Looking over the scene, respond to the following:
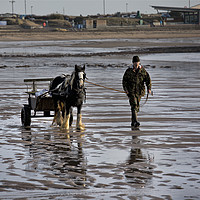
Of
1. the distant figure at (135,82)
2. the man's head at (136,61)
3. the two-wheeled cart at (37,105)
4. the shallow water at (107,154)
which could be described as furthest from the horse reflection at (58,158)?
the man's head at (136,61)

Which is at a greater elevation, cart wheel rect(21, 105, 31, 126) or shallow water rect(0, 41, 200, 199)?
cart wheel rect(21, 105, 31, 126)

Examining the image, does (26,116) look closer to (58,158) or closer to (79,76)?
(79,76)

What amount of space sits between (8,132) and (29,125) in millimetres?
965

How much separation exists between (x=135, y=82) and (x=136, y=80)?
58 millimetres

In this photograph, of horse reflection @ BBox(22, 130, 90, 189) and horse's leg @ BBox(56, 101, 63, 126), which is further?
horse's leg @ BBox(56, 101, 63, 126)

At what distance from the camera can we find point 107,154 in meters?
10.4

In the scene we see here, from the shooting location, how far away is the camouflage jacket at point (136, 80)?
13305 mm

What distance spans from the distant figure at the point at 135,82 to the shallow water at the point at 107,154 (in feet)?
1.59

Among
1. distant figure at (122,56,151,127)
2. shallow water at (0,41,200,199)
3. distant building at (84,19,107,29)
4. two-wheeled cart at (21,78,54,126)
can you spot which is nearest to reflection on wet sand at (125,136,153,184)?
shallow water at (0,41,200,199)

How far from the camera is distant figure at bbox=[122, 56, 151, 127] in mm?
13266

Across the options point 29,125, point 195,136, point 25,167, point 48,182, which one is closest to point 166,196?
point 48,182

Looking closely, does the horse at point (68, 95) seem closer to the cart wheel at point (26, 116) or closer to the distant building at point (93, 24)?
the cart wheel at point (26, 116)

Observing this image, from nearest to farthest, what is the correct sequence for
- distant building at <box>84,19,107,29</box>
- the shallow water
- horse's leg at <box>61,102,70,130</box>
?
the shallow water, horse's leg at <box>61,102,70,130</box>, distant building at <box>84,19,107,29</box>

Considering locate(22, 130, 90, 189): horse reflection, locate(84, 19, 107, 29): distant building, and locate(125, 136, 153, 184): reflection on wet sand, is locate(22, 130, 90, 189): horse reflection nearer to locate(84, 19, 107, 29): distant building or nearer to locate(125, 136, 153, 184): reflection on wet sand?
locate(125, 136, 153, 184): reflection on wet sand
